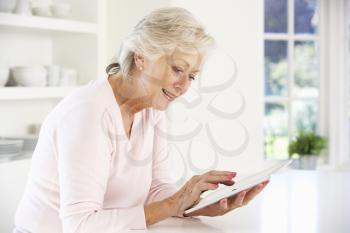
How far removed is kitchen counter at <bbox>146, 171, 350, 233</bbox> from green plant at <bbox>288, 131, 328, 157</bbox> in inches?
90.9

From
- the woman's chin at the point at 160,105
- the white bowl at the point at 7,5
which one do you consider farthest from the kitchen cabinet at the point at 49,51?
the woman's chin at the point at 160,105

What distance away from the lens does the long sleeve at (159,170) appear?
195 cm

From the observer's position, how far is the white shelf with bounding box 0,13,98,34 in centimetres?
314

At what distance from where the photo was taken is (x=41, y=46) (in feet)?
12.2

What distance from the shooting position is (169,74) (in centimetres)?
177

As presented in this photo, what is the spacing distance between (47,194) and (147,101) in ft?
1.28

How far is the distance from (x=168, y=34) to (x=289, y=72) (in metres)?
3.12

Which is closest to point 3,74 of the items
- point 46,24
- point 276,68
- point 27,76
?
point 27,76

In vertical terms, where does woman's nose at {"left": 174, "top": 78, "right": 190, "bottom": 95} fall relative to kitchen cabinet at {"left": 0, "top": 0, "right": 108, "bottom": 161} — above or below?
below

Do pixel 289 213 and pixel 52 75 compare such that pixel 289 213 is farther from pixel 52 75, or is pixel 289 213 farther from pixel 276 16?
pixel 276 16

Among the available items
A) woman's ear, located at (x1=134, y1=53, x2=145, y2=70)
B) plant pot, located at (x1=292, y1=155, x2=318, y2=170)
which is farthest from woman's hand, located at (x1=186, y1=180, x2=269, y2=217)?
plant pot, located at (x1=292, y1=155, x2=318, y2=170)

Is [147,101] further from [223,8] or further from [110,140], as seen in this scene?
[223,8]

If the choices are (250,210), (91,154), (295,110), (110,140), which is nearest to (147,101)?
(110,140)

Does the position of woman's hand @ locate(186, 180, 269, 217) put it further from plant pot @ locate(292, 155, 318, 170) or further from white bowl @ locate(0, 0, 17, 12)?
plant pot @ locate(292, 155, 318, 170)
